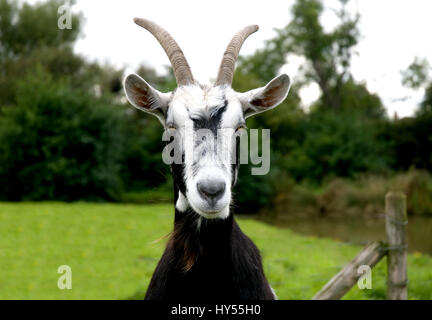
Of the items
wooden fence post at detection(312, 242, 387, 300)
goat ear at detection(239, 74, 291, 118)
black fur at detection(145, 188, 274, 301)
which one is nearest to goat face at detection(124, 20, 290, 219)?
goat ear at detection(239, 74, 291, 118)

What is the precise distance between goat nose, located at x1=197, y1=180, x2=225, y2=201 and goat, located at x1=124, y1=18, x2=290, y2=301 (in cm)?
9

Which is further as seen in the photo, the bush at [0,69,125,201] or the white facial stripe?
the bush at [0,69,125,201]

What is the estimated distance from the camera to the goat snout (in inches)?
107

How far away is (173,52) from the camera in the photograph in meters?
3.54

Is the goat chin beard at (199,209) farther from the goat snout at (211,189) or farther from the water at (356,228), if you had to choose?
A: the water at (356,228)

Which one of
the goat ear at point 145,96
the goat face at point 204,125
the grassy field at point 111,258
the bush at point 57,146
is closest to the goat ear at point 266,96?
the goat face at point 204,125

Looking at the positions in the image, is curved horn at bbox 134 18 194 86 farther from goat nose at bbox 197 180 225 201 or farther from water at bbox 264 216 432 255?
water at bbox 264 216 432 255

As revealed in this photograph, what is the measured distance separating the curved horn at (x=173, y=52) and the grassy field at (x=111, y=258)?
1.22 meters

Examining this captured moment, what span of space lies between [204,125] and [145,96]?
2.10 ft

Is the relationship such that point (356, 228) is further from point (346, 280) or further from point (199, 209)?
point (199, 209)

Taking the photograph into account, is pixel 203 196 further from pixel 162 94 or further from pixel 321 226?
pixel 321 226

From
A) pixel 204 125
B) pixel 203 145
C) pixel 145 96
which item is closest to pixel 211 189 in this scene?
pixel 203 145

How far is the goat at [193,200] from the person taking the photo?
120 inches
